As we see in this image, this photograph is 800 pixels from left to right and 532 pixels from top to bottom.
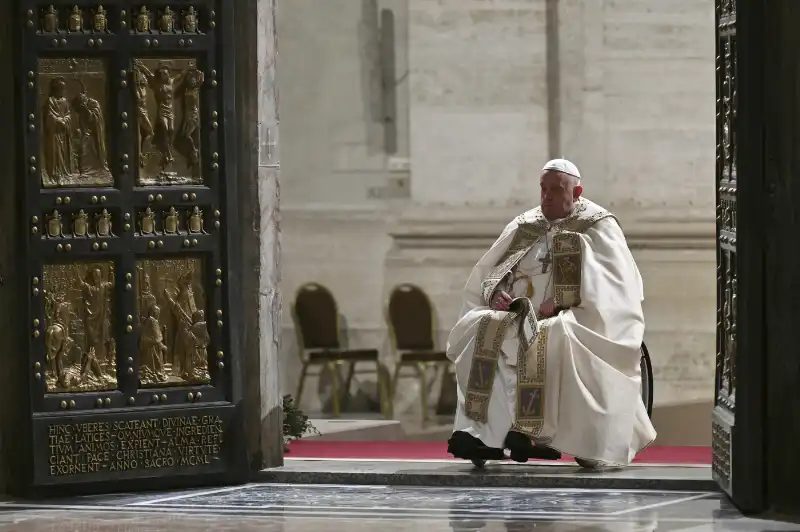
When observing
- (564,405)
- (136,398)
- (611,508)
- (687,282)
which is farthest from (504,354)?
(687,282)

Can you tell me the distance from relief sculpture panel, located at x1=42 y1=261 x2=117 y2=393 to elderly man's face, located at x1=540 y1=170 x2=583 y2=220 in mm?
2389

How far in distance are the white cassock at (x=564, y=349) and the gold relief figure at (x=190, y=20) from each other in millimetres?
2122

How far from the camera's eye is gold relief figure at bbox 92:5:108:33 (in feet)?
28.2

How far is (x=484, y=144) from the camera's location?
13922 millimetres

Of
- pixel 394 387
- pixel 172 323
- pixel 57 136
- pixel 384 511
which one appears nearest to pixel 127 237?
pixel 172 323

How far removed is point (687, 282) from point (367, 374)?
2725 millimetres

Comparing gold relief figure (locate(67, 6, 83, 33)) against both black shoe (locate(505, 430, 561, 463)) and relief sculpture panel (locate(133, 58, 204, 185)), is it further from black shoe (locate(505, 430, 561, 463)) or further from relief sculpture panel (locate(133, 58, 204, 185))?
black shoe (locate(505, 430, 561, 463))

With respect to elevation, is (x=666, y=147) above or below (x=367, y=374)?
above

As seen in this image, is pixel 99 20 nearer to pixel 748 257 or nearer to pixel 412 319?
pixel 748 257

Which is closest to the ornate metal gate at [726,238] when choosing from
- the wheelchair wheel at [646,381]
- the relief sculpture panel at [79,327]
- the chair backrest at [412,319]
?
the wheelchair wheel at [646,381]

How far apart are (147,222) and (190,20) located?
1.07m

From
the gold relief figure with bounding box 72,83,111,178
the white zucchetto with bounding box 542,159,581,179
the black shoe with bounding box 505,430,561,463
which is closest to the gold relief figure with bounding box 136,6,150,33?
the gold relief figure with bounding box 72,83,111,178

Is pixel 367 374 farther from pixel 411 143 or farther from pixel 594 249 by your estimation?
pixel 594 249

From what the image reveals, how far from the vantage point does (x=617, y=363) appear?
8.89 m
